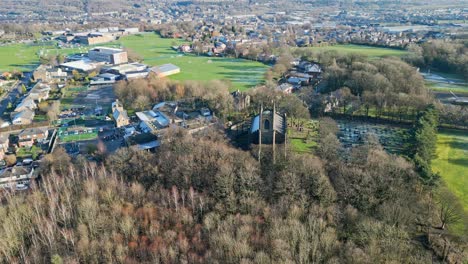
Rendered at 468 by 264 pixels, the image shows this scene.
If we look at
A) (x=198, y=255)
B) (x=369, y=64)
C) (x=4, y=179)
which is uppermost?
(x=369, y=64)

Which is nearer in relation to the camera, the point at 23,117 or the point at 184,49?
the point at 23,117

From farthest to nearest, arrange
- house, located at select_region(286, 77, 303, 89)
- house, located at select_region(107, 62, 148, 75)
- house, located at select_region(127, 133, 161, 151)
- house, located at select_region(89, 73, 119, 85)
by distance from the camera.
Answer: house, located at select_region(107, 62, 148, 75) < house, located at select_region(89, 73, 119, 85) < house, located at select_region(286, 77, 303, 89) < house, located at select_region(127, 133, 161, 151)

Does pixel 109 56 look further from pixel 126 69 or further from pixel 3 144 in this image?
pixel 3 144

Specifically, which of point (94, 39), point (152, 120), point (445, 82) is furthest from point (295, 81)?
point (94, 39)

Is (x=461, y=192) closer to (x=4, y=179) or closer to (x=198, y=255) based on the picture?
(x=198, y=255)

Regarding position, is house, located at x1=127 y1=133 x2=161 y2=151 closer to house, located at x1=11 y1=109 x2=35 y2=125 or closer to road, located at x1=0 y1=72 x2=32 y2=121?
house, located at x1=11 y1=109 x2=35 y2=125

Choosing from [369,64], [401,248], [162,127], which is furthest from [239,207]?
[369,64]

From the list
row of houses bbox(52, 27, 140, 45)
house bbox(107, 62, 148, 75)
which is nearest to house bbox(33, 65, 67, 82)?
house bbox(107, 62, 148, 75)
